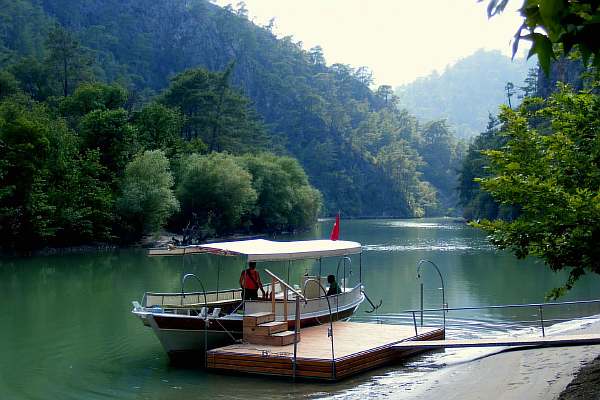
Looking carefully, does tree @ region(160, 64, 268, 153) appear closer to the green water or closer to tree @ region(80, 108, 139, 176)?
tree @ region(80, 108, 139, 176)

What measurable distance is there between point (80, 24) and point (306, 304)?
169021 millimetres

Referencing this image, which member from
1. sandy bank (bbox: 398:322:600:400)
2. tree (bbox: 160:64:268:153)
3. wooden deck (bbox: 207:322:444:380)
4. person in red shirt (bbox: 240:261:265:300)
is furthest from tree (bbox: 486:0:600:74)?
tree (bbox: 160:64:268:153)

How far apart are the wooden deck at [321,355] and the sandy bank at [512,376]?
163 cm

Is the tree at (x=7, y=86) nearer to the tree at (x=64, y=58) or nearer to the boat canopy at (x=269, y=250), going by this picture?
the tree at (x=64, y=58)

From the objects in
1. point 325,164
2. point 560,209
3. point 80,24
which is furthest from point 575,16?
point 80,24

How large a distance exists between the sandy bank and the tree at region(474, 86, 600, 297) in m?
2.27

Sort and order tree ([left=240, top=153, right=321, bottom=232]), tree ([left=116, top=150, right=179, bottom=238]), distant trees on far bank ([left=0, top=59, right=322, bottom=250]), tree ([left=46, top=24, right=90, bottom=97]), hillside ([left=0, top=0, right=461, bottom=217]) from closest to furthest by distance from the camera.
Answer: distant trees on far bank ([left=0, top=59, right=322, bottom=250]) → tree ([left=116, top=150, right=179, bottom=238]) → tree ([left=240, top=153, right=321, bottom=232]) → tree ([left=46, top=24, right=90, bottom=97]) → hillside ([left=0, top=0, right=461, bottom=217])

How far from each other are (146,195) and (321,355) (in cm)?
4849

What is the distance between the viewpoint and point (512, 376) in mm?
14398

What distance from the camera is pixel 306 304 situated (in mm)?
19094

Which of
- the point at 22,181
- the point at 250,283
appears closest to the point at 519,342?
the point at 250,283

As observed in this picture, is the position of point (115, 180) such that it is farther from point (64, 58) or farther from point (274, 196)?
point (64, 58)

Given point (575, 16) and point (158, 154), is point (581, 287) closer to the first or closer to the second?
point (575, 16)

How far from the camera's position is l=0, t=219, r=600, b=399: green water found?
15578 mm
